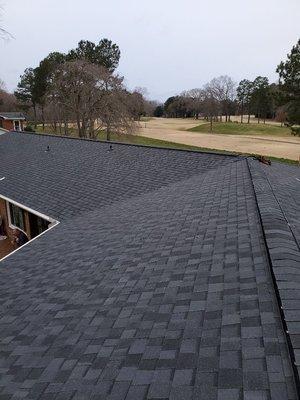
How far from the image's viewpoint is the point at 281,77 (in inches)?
1373

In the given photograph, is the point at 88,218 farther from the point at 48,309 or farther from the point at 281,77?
the point at 281,77

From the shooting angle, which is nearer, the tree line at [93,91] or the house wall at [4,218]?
the house wall at [4,218]

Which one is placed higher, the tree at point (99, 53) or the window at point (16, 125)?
the tree at point (99, 53)

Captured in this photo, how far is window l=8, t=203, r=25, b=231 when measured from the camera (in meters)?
17.4

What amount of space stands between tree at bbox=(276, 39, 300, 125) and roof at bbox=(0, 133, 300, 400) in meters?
26.7

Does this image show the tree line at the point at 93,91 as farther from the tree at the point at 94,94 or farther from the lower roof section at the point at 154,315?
the lower roof section at the point at 154,315

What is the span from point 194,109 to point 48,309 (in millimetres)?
110928

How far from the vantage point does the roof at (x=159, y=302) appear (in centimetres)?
322

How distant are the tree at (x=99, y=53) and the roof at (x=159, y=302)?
4153cm

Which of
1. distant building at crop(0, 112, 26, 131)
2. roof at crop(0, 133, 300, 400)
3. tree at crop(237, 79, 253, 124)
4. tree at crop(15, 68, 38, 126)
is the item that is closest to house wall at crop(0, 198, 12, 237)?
roof at crop(0, 133, 300, 400)

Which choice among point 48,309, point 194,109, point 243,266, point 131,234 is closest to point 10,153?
point 131,234

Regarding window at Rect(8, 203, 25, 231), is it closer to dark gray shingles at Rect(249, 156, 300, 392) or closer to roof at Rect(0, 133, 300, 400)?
roof at Rect(0, 133, 300, 400)

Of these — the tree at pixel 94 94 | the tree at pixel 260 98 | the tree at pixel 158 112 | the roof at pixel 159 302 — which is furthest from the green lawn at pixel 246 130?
the roof at pixel 159 302

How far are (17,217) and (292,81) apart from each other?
27.5m
